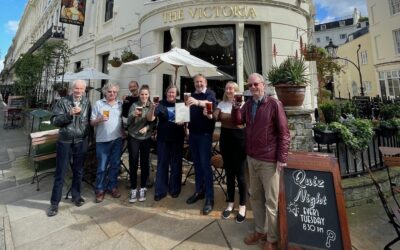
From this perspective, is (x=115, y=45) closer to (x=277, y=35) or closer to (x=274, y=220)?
(x=277, y=35)

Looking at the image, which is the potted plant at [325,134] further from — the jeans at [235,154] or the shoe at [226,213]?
the shoe at [226,213]

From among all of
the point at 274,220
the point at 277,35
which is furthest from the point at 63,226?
the point at 277,35

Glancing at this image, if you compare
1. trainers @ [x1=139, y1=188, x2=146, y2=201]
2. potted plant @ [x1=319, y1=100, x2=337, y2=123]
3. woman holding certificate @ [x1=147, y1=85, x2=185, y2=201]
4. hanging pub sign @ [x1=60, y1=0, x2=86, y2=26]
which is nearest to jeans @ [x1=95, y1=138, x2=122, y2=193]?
trainers @ [x1=139, y1=188, x2=146, y2=201]

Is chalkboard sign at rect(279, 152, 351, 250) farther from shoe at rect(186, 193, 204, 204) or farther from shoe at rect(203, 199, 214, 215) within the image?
shoe at rect(186, 193, 204, 204)

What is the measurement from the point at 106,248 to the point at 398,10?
2807 cm

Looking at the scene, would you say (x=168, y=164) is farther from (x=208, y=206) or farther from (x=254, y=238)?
(x=254, y=238)

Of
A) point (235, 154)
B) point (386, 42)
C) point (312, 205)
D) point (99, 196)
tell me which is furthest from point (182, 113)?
point (386, 42)

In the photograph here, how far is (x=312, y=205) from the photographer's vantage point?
2729 mm

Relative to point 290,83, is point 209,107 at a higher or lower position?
lower

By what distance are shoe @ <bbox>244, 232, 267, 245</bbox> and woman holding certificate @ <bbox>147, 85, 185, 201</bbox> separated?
1.67 metres

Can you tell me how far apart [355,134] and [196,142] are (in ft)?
9.32

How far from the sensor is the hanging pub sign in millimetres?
12391

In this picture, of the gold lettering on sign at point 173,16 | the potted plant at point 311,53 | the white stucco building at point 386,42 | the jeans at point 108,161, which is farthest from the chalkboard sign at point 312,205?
the white stucco building at point 386,42

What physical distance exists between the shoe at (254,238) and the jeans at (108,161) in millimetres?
2615
